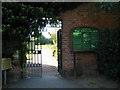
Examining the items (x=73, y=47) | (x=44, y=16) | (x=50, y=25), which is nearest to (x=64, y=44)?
(x=73, y=47)

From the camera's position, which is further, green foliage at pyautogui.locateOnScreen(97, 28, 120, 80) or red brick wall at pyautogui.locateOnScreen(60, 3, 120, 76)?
red brick wall at pyautogui.locateOnScreen(60, 3, 120, 76)

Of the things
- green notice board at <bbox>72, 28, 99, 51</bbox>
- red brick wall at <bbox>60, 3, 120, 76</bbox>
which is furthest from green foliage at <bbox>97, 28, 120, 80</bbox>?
red brick wall at <bbox>60, 3, 120, 76</bbox>

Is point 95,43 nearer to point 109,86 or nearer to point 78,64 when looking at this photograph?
point 78,64

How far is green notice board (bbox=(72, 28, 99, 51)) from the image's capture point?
9.16m

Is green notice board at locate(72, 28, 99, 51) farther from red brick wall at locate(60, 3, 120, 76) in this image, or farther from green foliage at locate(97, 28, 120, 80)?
green foliage at locate(97, 28, 120, 80)

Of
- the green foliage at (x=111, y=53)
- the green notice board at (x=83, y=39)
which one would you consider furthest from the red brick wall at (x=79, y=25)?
the green foliage at (x=111, y=53)

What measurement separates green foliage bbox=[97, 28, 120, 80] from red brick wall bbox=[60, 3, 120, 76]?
0.95 m

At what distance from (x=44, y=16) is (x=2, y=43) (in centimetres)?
197

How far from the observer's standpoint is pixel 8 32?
7652 mm

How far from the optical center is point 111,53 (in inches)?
308

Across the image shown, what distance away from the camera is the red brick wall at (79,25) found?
9.26m

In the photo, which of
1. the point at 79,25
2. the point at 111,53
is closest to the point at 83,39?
the point at 79,25

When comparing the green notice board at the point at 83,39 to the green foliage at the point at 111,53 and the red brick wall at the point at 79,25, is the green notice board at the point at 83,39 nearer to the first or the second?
the red brick wall at the point at 79,25

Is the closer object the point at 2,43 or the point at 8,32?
the point at 8,32
